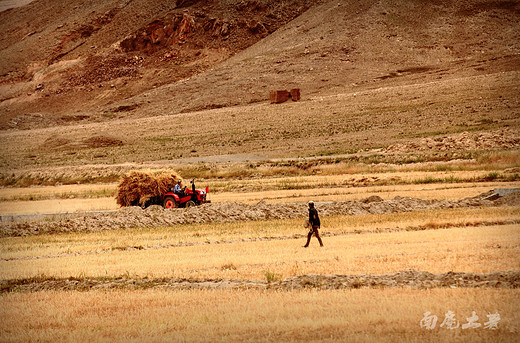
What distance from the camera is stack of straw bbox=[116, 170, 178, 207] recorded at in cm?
3484

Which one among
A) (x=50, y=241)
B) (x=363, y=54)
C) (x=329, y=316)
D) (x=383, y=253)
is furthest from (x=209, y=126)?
(x=329, y=316)

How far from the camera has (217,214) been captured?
30375 mm

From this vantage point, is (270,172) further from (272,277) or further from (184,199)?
(272,277)

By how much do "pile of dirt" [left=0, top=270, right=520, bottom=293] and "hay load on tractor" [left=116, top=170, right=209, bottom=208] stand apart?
54.9ft

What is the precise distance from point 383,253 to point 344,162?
1517 inches

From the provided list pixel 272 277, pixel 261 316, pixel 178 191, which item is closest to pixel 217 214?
pixel 178 191

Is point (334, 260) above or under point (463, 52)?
under

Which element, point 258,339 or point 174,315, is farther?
point 174,315

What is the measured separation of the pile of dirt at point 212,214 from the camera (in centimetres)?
2940

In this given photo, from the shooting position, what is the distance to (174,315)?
1251 cm

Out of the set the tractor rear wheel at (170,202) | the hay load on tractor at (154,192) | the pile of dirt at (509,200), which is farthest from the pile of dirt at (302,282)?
the hay load on tractor at (154,192)

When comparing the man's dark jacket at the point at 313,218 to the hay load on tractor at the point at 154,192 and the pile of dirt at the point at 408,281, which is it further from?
the hay load on tractor at the point at 154,192

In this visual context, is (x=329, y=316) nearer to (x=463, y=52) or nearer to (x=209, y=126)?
(x=209, y=126)

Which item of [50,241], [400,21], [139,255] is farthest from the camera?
[400,21]
